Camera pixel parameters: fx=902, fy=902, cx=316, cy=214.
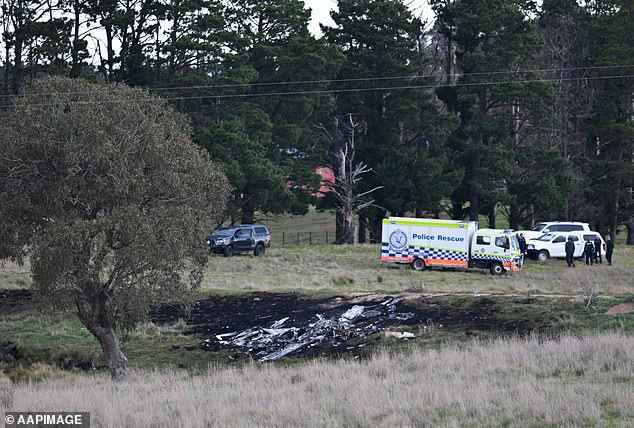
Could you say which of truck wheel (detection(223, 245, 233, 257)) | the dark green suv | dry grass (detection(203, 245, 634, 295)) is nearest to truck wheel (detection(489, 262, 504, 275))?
dry grass (detection(203, 245, 634, 295))

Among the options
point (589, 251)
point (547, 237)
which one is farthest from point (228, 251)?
point (589, 251)

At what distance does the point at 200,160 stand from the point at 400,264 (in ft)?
77.7

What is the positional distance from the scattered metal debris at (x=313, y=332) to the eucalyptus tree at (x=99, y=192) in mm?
4595

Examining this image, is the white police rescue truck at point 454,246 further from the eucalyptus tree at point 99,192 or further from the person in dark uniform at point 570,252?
the eucalyptus tree at point 99,192

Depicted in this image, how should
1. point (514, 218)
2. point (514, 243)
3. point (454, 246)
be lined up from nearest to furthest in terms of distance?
point (514, 243), point (454, 246), point (514, 218)

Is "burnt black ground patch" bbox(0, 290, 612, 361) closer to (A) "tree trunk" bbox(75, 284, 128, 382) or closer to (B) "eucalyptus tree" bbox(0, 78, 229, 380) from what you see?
(A) "tree trunk" bbox(75, 284, 128, 382)

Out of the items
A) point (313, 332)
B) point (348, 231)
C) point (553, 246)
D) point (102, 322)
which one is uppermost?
point (348, 231)

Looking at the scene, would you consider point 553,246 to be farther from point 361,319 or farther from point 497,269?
point 361,319

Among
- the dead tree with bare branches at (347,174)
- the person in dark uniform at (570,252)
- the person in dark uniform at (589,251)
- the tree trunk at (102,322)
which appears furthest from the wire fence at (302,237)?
the tree trunk at (102,322)

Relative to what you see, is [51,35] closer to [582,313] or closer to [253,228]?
[253,228]

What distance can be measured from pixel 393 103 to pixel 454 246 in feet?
57.9

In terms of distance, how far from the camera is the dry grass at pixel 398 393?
528 inches

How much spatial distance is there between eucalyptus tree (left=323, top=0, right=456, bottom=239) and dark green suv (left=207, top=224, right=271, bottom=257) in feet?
41.4

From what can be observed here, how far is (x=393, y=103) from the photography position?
59.5m
